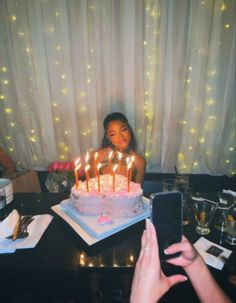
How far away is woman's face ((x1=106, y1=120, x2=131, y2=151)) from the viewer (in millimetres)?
2486

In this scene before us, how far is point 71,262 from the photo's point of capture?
111cm

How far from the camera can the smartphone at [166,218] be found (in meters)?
1.01

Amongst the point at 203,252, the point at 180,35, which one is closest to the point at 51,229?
the point at 203,252

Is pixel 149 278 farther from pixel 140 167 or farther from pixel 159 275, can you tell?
pixel 140 167

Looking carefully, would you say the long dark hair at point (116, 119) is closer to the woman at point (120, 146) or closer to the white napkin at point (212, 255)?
the woman at point (120, 146)

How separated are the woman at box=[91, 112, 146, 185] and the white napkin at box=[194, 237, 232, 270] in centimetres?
121

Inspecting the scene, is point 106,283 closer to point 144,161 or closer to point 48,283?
point 48,283

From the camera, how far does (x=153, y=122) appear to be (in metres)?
2.73

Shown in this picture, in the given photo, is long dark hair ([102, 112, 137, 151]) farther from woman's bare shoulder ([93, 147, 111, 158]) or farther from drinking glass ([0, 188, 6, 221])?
drinking glass ([0, 188, 6, 221])

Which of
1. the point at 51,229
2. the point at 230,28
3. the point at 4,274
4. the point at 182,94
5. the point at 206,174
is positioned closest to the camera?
the point at 4,274

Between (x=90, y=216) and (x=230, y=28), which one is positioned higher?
(x=230, y=28)

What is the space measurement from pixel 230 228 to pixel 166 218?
51 centimetres

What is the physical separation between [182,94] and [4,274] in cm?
235

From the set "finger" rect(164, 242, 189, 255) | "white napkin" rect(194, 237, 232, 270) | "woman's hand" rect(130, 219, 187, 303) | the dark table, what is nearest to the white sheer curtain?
the dark table
